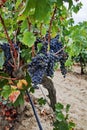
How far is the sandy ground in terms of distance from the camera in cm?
432

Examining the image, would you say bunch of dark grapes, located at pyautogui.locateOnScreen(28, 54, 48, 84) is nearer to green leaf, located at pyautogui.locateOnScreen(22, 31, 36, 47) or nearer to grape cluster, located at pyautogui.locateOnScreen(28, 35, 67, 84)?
grape cluster, located at pyautogui.locateOnScreen(28, 35, 67, 84)

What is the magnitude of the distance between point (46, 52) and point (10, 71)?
0.29 metres

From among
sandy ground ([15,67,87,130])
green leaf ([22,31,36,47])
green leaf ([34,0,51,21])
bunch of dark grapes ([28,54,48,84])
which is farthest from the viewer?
sandy ground ([15,67,87,130])

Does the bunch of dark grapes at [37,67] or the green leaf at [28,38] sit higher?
the green leaf at [28,38]

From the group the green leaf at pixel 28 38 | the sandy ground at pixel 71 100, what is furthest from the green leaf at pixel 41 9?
the sandy ground at pixel 71 100

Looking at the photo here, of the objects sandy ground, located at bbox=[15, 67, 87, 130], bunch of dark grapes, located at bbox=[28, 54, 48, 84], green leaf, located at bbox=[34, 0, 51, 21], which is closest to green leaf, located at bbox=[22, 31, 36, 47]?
bunch of dark grapes, located at bbox=[28, 54, 48, 84]

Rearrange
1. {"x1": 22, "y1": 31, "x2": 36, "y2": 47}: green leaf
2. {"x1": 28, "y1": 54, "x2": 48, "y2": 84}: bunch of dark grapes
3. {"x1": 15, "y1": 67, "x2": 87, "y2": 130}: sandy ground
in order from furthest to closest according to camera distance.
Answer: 1. {"x1": 15, "y1": 67, "x2": 87, "y2": 130}: sandy ground
2. {"x1": 28, "y1": 54, "x2": 48, "y2": 84}: bunch of dark grapes
3. {"x1": 22, "y1": 31, "x2": 36, "y2": 47}: green leaf

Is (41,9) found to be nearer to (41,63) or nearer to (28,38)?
(28,38)

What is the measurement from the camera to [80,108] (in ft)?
20.5

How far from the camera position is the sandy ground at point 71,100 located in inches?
170

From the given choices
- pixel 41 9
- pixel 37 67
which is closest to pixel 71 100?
pixel 37 67

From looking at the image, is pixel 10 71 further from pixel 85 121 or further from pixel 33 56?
pixel 85 121

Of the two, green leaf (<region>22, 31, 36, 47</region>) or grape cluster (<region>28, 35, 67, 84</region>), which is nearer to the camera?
green leaf (<region>22, 31, 36, 47</region>)

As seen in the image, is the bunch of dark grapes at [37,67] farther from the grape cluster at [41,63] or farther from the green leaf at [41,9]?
the green leaf at [41,9]
